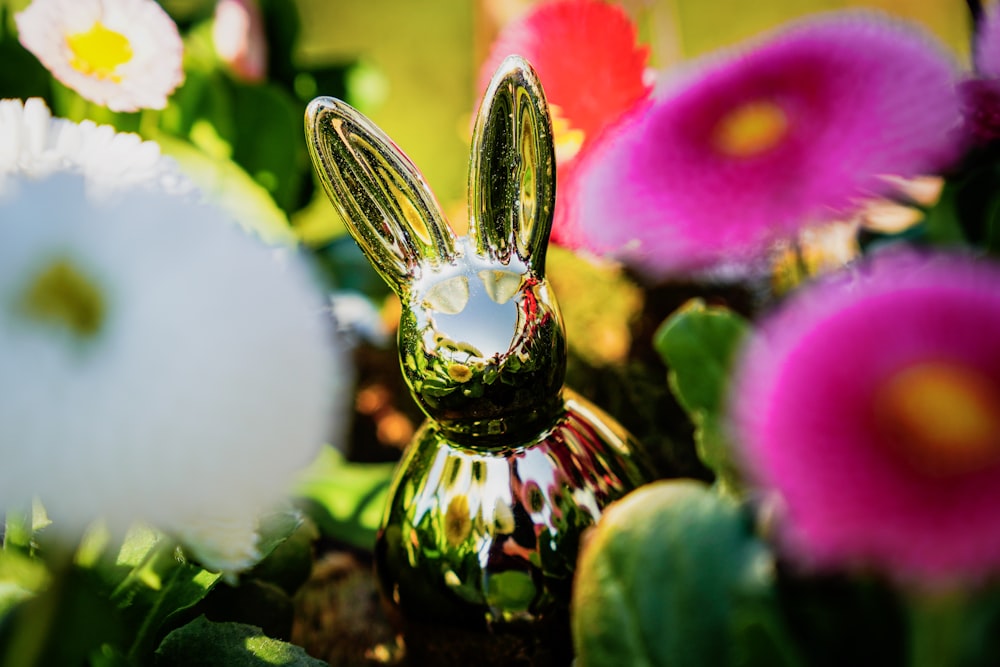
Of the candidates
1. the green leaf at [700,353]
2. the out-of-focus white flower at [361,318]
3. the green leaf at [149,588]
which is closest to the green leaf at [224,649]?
the green leaf at [149,588]

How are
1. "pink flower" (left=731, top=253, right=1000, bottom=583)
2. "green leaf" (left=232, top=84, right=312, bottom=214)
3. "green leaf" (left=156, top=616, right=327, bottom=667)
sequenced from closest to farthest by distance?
"pink flower" (left=731, top=253, right=1000, bottom=583)
"green leaf" (left=156, top=616, right=327, bottom=667)
"green leaf" (left=232, top=84, right=312, bottom=214)

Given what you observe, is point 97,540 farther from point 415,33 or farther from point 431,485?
point 415,33

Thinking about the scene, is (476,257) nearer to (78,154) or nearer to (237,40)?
(78,154)

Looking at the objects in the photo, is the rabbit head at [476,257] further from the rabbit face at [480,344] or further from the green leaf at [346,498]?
the green leaf at [346,498]

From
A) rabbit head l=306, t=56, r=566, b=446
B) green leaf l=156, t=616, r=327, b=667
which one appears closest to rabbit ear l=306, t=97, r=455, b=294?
rabbit head l=306, t=56, r=566, b=446

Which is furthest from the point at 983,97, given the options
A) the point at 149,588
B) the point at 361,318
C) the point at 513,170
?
the point at 361,318

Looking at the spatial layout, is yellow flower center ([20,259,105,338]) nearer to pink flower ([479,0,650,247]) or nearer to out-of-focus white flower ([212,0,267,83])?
pink flower ([479,0,650,247])
